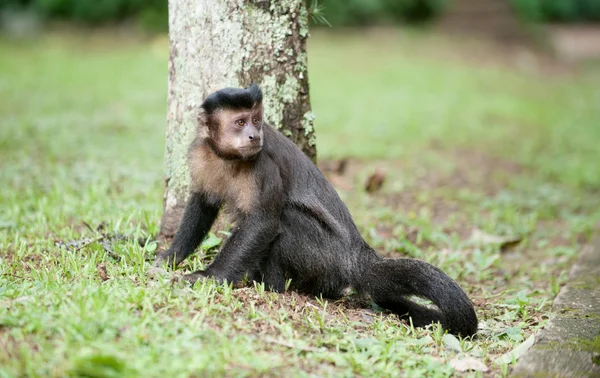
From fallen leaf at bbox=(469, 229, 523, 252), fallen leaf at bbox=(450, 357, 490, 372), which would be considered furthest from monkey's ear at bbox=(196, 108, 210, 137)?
fallen leaf at bbox=(469, 229, 523, 252)

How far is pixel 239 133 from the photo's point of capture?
4.15 metres

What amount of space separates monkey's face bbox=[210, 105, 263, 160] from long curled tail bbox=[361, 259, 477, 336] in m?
1.15

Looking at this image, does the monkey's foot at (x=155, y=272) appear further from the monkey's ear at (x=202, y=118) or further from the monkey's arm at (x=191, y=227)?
the monkey's ear at (x=202, y=118)

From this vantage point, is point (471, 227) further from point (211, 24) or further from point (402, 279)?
point (211, 24)

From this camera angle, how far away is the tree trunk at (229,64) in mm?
4805

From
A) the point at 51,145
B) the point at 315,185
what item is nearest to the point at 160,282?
the point at 315,185

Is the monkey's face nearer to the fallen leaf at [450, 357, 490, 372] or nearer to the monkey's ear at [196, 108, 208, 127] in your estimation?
the monkey's ear at [196, 108, 208, 127]

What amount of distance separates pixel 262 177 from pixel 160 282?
0.90 meters

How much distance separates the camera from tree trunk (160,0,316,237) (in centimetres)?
Result: 480

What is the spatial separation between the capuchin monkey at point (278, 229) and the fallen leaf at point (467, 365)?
42cm

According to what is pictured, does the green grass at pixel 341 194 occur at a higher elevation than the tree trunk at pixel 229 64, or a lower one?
lower

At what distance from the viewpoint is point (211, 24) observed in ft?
15.7

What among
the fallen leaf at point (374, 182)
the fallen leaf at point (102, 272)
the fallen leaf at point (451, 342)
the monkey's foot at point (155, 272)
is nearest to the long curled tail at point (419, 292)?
the fallen leaf at point (451, 342)

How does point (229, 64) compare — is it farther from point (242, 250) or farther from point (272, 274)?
point (272, 274)
